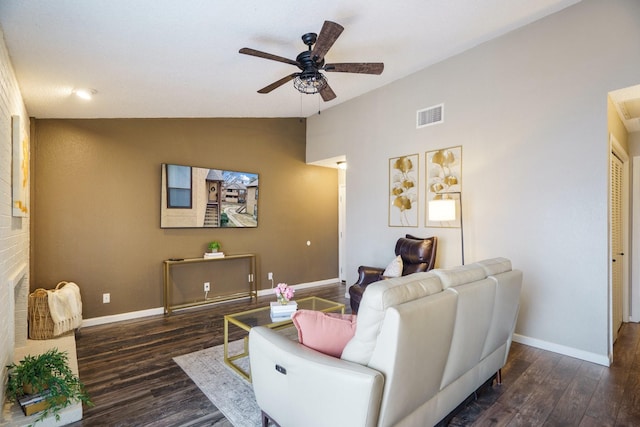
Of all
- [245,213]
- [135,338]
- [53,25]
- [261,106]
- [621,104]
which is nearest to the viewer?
[53,25]

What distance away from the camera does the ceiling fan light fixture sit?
9.30ft

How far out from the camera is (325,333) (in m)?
1.76

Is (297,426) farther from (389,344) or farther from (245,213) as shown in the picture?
(245,213)

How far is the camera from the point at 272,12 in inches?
96.3

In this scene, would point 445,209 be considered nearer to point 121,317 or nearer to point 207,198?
point 207,198

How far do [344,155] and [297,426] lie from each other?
13.9ft

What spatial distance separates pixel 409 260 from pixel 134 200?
141 inches

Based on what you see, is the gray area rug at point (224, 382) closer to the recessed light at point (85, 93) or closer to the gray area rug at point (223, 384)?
the gray area rug at point (223, 384)

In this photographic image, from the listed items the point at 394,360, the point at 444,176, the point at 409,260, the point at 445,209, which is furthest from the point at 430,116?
the point at 394,360

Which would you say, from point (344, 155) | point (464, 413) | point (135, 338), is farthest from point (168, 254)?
point (464, 413)

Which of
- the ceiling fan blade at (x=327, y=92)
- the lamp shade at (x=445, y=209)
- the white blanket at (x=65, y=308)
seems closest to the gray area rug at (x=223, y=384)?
the white blanket at (x=65, y=308)

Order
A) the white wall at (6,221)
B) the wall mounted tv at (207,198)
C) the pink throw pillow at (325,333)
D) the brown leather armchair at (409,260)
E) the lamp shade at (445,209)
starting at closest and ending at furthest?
the pink throw pillow at (325,333), the white wall at (6,221), the lamp shade at (445,209), the brown leather armchair at (409,260), the wall mounted tv at (207,198)

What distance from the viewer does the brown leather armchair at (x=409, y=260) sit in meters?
3.90

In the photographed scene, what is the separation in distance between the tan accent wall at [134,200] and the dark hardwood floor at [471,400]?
82cm
